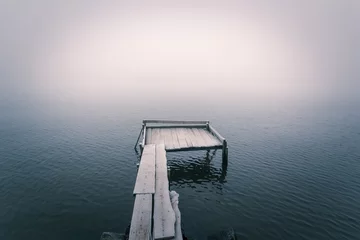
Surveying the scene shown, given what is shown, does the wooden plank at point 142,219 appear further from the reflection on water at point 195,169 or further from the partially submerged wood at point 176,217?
the reflection on water at point 195,169

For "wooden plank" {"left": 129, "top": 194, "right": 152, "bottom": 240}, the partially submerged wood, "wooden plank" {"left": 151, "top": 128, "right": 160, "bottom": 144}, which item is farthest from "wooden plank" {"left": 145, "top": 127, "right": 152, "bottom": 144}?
"wooden plank" {"left": 129, "top": 194, "right": 152, "bottom": 240}

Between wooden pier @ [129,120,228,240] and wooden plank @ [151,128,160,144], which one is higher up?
wooden plank @ [151,128,160,144]

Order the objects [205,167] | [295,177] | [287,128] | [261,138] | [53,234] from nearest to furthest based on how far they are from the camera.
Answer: [53,234] < [295,177] < [205,167] < [261,138] < [287,128]

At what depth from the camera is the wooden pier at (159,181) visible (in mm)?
9492

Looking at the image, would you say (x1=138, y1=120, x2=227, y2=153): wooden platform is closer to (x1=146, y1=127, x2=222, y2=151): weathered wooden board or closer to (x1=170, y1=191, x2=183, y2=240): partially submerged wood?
(x1=146, y1=127, x2=222, y2=151): weathered wooden board

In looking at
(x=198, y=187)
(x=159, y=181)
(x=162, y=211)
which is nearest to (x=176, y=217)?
(x=162, y=211)

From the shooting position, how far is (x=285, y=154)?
2739cm

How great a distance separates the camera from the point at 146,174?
14602 mm

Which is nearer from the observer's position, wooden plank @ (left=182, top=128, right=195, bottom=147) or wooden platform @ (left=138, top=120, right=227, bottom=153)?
wooden platform @ (left=138, top=120, right=227, bottom=153)

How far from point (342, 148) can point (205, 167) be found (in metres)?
20.5

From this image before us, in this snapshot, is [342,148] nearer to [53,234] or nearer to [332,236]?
[332,236]

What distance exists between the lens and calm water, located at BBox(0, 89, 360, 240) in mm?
13984

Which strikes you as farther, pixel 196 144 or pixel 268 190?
pixel 196 144

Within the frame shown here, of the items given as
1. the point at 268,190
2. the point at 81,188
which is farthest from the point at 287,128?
the point at 81,188
